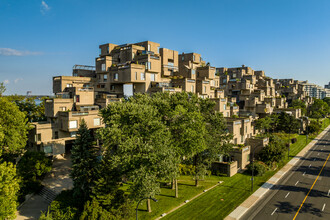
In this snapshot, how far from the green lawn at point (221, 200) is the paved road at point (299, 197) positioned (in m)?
2.28

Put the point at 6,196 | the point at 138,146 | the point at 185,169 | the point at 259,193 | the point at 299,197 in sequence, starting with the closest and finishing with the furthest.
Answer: the point at 6,196 → the point at 138,146 → the point at 299,197 → the point at 259,193 → the point at 185,169

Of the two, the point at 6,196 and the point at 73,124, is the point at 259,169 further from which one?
the point at 6,196

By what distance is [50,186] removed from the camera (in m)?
32.1

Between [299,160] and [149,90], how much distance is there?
36.1 m

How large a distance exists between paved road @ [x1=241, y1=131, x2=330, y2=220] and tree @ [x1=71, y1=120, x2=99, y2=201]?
18930 millimetres

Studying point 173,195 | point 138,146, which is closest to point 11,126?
point 138,146

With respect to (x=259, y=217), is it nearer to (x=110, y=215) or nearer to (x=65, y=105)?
(x=110, y=215)

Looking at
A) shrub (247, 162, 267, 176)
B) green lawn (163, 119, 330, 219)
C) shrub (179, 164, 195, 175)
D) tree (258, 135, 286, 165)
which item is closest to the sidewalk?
green lawn (163, 119, 330, 219)

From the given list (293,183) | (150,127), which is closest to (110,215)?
(150,127)

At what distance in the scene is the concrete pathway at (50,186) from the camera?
89.0 feet

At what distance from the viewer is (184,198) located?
95.7 feet

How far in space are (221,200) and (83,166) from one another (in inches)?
729

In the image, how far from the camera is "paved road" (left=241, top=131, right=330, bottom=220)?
25.7 m

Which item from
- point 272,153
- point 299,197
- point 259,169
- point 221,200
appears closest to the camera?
point 221,200
